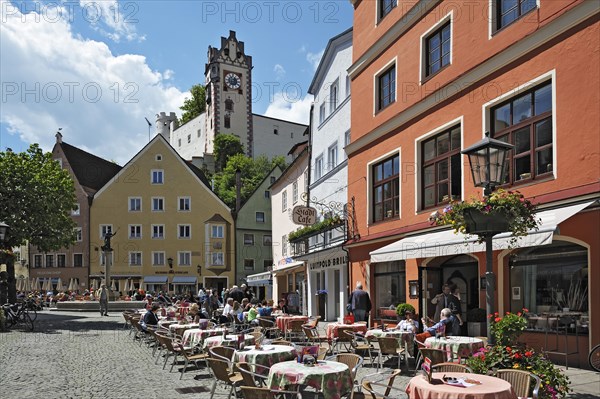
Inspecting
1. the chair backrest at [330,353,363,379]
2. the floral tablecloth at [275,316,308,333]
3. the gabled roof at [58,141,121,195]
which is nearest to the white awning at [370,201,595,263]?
the floral tablecloth at [275,316,308,333]

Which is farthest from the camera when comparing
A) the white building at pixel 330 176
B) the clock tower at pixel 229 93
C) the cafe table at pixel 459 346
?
the clock tower at pixel 229 93

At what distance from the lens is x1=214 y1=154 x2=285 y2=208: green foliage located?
2756 inches

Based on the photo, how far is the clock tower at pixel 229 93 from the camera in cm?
8638

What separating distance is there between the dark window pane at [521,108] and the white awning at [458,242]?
2609 mm

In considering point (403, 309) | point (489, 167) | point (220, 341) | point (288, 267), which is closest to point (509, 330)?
point (489, 167)

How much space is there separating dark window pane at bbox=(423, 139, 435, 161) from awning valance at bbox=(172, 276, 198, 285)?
128 ft

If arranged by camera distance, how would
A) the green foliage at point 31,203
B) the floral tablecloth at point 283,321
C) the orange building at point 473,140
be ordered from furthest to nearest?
the green foliage at point 31,203, the floral tablecloth at point 283,321, the orange building at point 473,140

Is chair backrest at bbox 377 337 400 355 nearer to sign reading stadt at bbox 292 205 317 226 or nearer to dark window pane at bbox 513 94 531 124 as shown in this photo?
Result: dark window pane at bbox 513 94 531 124

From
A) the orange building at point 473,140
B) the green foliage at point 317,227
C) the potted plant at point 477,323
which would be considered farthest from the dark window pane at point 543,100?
the green foliage at point 317,227

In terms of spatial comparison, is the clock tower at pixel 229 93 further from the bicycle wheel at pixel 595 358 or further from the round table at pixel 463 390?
the round table at pixel 463 390

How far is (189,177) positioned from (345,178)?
32908mm

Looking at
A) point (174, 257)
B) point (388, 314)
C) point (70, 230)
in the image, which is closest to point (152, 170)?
point (174, 257)

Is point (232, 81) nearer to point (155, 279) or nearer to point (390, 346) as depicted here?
point (155, 279)

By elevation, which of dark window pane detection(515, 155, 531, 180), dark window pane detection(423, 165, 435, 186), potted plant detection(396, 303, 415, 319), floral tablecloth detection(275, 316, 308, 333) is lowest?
floral tablecloth detection(275, 316, 308, 333)
